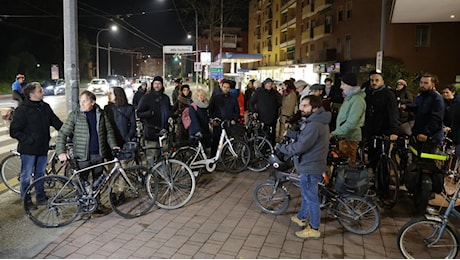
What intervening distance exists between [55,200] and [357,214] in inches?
158

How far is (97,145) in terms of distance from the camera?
581 cm

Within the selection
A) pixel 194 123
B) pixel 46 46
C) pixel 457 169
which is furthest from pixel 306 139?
pixel 46 46

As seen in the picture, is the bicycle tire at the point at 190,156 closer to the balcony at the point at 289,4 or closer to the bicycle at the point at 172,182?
the bicycle at the point at 172,182

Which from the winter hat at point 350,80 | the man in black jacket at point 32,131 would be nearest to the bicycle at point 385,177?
the winter hat at point 350,80

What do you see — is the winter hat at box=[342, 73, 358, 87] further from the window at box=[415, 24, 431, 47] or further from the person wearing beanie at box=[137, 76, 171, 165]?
the window at box=[415, 24, 431, 47]

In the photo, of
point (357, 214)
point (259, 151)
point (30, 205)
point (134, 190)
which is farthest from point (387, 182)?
point (30, 205)

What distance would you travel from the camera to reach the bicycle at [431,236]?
4.30 meters

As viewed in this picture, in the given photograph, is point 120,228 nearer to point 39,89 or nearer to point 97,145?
point 97,145

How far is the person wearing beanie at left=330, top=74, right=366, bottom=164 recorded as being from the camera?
20.1 feet

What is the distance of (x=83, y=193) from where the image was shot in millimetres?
5621

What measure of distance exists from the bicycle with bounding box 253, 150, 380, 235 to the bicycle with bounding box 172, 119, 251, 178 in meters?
1.92

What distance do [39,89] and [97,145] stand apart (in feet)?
3.98

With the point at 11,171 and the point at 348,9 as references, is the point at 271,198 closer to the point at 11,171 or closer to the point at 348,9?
the point at 11,171

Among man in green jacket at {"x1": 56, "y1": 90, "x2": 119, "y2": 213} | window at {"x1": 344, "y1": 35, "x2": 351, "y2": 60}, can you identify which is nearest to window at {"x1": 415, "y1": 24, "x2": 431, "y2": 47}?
window at {"x1": 344, "y1": 35, "x2": 351, "y2": 60}
